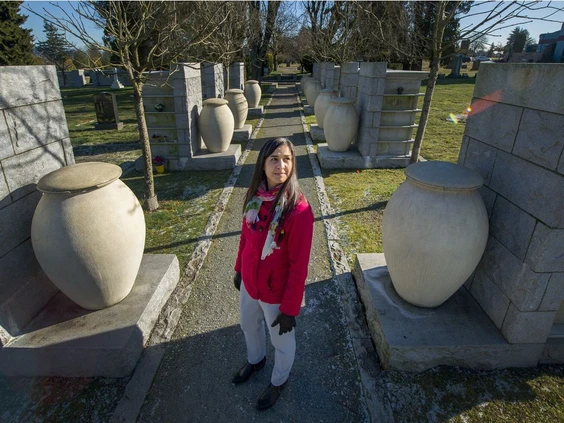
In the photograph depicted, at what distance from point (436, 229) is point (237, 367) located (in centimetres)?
217

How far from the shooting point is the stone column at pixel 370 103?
7.92m

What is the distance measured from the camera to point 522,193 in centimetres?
279

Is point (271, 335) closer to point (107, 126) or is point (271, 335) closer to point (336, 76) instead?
point (107, 126)

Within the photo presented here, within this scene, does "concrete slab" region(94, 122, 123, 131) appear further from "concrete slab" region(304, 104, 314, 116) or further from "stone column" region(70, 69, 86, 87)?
"stone column" region(70, 69, 86, 87)

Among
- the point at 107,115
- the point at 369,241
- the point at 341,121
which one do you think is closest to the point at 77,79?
the point at 107,115

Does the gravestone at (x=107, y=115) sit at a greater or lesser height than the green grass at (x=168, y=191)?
greater

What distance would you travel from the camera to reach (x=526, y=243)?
2.72 meters

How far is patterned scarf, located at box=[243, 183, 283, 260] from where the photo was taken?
234 cm

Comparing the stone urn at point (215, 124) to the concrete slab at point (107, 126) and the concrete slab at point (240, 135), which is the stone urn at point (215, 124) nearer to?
the concrete slab at point (240, 135)

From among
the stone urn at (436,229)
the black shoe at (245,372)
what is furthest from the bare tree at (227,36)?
the black shoe at (245,372)

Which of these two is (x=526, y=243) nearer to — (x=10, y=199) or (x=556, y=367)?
(x=556, y=367)

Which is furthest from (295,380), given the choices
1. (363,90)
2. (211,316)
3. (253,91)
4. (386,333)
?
(253,91)

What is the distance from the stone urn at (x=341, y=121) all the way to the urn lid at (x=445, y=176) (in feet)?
18.3

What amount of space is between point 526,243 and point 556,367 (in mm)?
1314
